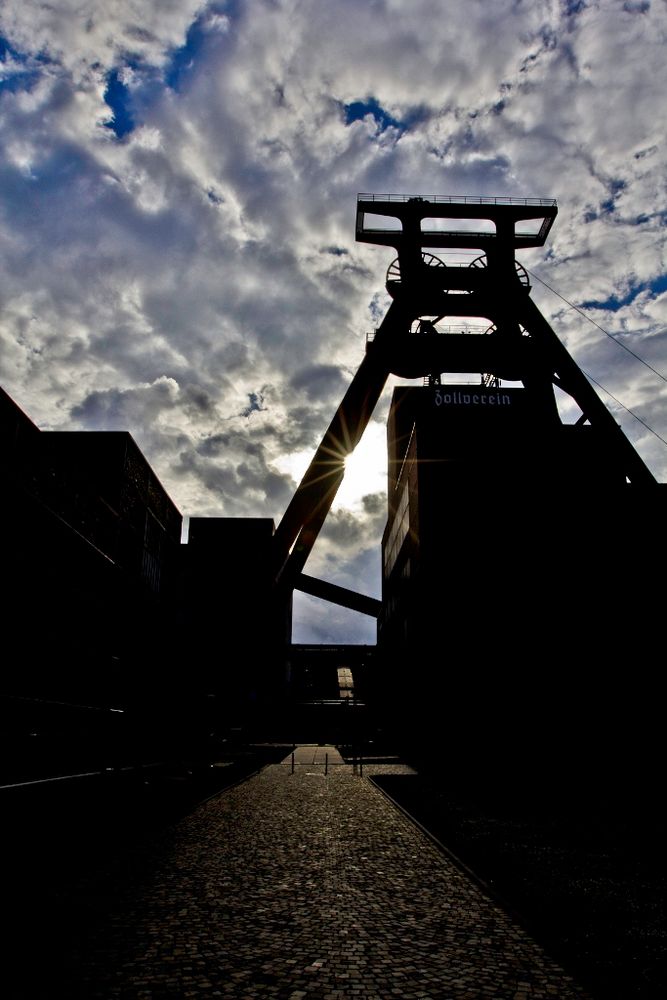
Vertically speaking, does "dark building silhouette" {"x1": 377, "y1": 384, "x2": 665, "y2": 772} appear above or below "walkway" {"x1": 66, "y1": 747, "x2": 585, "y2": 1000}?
above

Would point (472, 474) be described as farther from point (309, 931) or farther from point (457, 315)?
point (309, 931)

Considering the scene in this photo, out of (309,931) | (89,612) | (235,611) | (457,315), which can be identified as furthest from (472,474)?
(309,931)

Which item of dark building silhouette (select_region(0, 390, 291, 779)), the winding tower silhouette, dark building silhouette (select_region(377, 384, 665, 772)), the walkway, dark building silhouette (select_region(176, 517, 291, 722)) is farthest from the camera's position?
dark building silhouette (select_region(176, 517, 291, 722))

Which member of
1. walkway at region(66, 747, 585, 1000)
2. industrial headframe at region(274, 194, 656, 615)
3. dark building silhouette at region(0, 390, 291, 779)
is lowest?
walkway at region(66, 747, 585, 1000)

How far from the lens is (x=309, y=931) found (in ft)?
13.2

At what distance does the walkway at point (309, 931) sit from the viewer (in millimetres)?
3178

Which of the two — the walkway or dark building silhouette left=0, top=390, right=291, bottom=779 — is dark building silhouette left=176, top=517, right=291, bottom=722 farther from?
the walkway

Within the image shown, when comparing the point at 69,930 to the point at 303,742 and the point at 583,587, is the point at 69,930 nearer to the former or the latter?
the point at 583,587

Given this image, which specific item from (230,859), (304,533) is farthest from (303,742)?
(230,859)

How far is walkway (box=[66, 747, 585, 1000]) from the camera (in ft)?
10.4

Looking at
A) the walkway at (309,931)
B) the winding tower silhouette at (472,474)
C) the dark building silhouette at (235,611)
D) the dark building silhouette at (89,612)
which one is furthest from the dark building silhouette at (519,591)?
the walkway at (309,931)

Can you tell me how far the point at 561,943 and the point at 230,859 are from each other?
333 centimetres

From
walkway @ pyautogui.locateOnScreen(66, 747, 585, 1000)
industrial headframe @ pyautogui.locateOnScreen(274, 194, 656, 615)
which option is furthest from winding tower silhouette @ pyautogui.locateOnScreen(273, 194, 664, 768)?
walkway @ pyautogui.locateOnScreen(66, 747, 585, 1000)

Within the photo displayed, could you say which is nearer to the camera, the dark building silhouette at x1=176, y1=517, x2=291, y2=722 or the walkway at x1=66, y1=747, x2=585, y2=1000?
the walkway at x1=66, y1=747, x2=585, y2=1000
